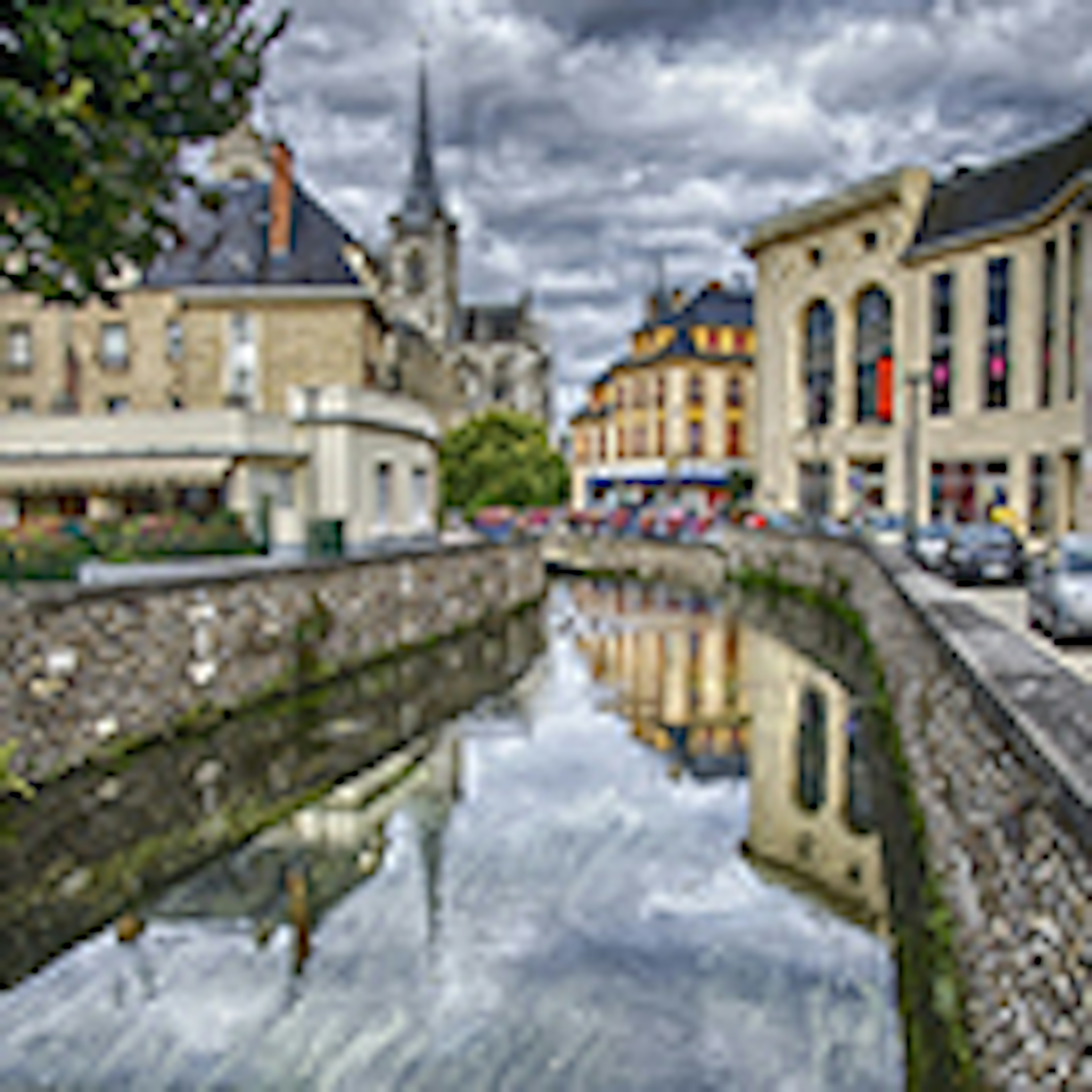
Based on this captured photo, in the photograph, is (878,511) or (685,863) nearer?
(685,863)

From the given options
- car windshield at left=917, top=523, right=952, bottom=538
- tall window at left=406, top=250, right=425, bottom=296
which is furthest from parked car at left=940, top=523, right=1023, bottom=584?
tall window at left=406, top=250, right=425, bottom=296

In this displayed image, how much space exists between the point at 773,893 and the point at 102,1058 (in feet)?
21.5

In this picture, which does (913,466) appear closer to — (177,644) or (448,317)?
(177,644)

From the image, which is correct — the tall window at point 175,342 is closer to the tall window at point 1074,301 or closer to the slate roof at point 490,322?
the tall window at point 1074,301

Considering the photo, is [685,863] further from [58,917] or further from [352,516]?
[352,516]

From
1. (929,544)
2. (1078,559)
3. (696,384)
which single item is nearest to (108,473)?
(1078,559)

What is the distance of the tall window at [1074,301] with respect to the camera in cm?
3644

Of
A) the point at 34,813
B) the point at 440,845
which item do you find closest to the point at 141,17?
the point at 34,813

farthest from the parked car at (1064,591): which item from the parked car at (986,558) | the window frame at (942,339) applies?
the window frame at (942,339)

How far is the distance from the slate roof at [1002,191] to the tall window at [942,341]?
5.71 ft

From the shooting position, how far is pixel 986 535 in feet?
86.6

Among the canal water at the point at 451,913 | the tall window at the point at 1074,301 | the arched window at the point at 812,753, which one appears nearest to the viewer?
the canal water at the point at 451,913

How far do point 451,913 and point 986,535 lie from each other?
1911 centimetres

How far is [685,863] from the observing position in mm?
12812
